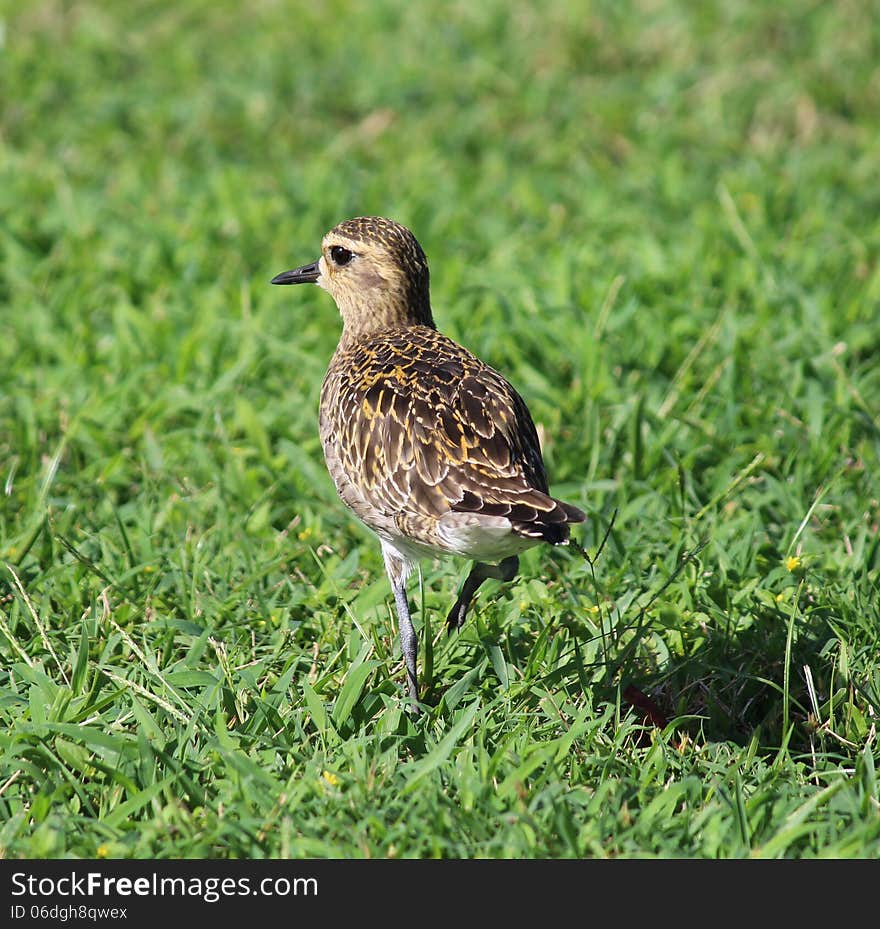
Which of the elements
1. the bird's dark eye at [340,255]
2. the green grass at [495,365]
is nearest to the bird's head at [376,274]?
the bird's dark eye at [340,255]

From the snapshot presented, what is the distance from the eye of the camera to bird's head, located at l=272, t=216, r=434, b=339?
580 centimetres

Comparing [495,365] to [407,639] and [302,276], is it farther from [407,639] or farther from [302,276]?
[407,639]

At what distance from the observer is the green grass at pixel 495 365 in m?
4.43

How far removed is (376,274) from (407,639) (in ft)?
5.42

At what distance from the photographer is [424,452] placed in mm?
4859

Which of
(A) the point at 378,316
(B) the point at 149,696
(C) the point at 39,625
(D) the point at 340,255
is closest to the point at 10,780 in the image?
(B) the point at 149,696

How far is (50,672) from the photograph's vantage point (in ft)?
16.5

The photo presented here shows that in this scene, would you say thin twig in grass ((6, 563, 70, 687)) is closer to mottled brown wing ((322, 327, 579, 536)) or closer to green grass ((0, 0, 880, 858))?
green grass ((0, 0, 880, 858))

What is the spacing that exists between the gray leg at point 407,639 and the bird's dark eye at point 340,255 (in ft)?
5.02

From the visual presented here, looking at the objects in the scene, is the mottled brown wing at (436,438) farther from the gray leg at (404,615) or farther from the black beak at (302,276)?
the black beak at (302,276)

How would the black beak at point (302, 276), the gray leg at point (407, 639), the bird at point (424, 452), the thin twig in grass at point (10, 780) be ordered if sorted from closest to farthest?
the thin twig in grass at point (10, 780)
the bird at point (424, 452)
the gray leg at point (407, 639)
the black beak at point (302, 276)

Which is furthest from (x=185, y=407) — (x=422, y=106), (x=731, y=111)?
(x=731, y=111)
